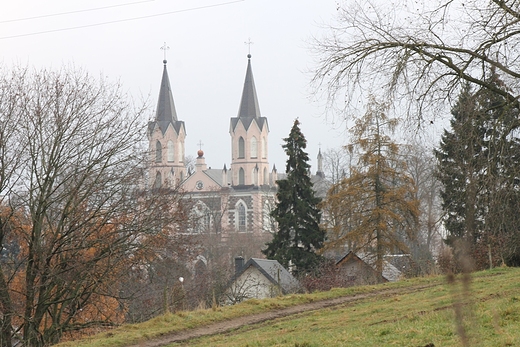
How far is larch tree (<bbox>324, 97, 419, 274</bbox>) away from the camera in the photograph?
35438mm

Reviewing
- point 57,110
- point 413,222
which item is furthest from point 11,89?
point 413,222

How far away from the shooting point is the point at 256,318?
15.2m

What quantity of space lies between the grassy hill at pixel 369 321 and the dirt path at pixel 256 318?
0.35 ft

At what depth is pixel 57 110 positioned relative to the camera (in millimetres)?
17547

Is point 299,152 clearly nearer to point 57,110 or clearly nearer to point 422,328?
point 57,110

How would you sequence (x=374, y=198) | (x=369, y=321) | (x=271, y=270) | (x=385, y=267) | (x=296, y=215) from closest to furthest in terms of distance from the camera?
(x=369, y=321) → (x=271, y=270) → (x=374, y=198) → (x=385, y=267) → (x=296, y=215)

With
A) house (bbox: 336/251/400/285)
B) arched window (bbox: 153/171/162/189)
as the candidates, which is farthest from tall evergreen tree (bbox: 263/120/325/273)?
arched window (bbox: 153/171/162/189)

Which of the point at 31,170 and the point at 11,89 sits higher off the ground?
the point at 11,89

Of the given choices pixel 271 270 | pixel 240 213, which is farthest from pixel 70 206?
pixel 240 213

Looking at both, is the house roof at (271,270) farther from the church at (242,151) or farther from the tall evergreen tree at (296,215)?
the church at (242,151)

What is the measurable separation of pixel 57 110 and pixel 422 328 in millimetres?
11293

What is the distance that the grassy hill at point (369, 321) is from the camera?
845 centimetres

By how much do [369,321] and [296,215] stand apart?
2824 centimetres

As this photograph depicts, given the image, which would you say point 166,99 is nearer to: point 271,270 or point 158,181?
point 271,270
